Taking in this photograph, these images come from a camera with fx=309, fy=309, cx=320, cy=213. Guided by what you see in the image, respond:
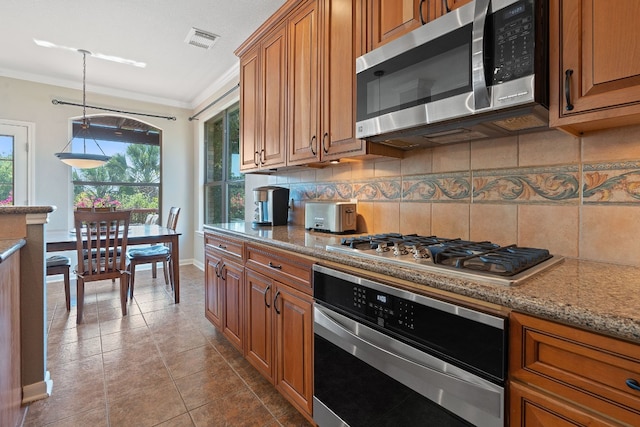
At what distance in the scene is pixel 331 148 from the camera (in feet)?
5.94

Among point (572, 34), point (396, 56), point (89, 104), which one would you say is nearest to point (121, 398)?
point (396, 56)

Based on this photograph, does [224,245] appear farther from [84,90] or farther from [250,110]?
[84,90]

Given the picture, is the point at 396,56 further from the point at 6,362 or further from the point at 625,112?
the point at 6,362

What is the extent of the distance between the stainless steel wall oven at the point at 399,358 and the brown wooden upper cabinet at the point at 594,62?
690 millimetres

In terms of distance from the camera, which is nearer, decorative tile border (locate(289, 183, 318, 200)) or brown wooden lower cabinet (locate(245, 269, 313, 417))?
brown wooden lower cabinet (locate(245, 269, 313, 417))

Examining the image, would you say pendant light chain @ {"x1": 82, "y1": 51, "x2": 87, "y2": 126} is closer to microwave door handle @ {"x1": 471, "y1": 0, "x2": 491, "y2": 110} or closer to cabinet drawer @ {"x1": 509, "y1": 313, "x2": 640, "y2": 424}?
microwave door handle @ {"x1": 471, "y1": 0, "x2": 491, "y2": 110}

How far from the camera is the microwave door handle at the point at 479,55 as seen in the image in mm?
1049

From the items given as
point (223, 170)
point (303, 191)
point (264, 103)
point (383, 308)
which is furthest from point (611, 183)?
point (223, 170)

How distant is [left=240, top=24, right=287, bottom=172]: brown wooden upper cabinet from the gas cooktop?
48.3 inches

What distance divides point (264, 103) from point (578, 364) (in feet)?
7.68

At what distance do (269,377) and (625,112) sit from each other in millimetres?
1886

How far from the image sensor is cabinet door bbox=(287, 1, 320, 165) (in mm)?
1913

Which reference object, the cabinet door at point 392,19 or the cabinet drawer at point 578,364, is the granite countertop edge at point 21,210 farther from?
the cabinet drawer at point 578,364

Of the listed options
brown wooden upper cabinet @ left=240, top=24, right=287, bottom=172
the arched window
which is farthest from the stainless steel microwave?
the arched window
